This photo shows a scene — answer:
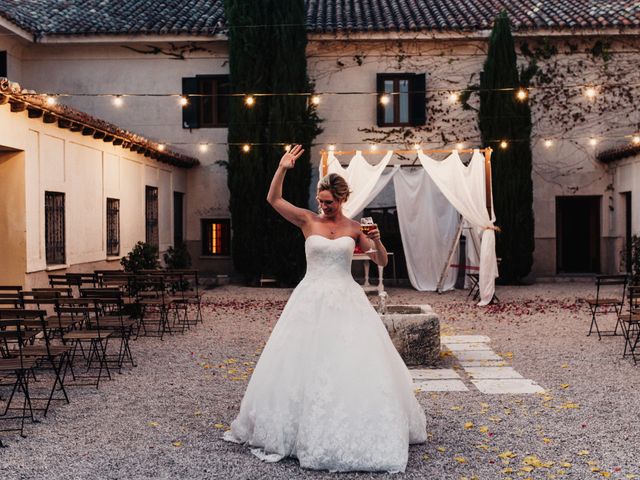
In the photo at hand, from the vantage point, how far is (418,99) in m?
18.9

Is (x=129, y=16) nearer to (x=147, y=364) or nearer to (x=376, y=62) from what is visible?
(x=376, y=62)

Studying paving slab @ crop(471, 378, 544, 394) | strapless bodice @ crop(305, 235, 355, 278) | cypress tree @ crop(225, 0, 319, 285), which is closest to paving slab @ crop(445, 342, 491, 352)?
paving slab @ crop(471, 378, 544, 394)

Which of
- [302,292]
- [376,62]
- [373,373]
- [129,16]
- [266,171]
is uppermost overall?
[129,16]

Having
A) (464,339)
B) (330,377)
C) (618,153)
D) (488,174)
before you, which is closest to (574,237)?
(618,153)

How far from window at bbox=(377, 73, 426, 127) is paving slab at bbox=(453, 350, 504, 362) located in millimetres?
10707

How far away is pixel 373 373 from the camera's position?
4.77 meters

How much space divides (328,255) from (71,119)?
8263mm

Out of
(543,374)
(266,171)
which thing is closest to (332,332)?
(543,374)

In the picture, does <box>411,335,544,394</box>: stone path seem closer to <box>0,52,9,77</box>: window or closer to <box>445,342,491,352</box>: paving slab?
<box>445,342,491,352</box>: paving slab

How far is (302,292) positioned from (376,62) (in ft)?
48.3

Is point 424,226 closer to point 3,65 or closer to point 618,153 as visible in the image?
point 618,153

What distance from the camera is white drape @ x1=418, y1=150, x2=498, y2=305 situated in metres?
13.6

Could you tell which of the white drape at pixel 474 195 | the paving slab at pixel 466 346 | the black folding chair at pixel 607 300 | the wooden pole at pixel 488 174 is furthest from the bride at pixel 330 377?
the wooden pole at pixel 488 174

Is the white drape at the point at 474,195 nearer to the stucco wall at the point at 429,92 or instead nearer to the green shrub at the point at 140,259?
the stucco wall at the point at 429,92
